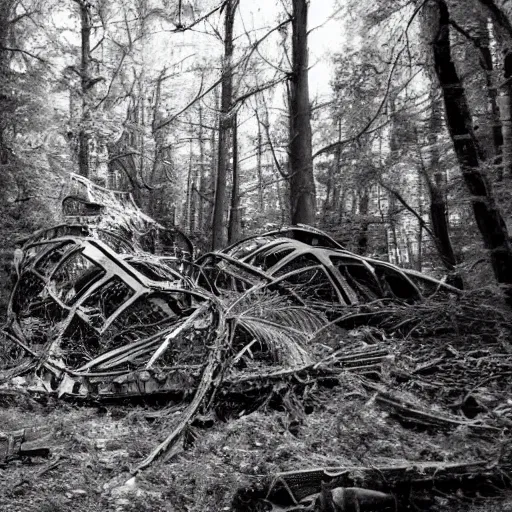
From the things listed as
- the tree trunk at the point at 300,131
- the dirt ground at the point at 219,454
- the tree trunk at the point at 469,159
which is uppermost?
the tree trunk at the point at 300,131

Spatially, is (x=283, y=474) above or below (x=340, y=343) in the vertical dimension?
below

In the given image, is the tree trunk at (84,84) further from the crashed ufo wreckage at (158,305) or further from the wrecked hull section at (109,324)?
the wrecked hull section at (109,324)

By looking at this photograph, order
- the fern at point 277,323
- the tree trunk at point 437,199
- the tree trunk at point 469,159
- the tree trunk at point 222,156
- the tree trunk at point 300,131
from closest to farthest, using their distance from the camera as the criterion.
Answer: the fern at point 277,323, the tree trunk at point 469,159, the tree trunk at point 300,131, the tree trunk at point 437,199, the tree trunk at point 222,156

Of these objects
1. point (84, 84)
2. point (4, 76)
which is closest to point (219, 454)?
point (4, 76)

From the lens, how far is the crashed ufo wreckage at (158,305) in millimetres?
2816

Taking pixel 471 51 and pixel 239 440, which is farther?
pixel 471 51

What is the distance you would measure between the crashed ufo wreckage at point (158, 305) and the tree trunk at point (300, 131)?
2.17 m

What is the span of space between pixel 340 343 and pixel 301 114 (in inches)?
233

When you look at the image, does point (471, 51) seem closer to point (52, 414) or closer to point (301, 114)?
point (301, 114)

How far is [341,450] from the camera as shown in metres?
2.00

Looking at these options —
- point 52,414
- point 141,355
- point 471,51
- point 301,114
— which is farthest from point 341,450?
point 471,51

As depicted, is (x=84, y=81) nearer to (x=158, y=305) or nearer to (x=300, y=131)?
(x=300, y=131)

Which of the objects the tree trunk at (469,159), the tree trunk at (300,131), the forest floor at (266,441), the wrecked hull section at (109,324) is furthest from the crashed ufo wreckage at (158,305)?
the tree trunk at (300,131)

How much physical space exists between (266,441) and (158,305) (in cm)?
179
